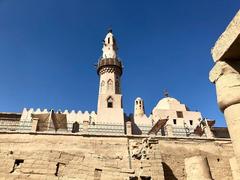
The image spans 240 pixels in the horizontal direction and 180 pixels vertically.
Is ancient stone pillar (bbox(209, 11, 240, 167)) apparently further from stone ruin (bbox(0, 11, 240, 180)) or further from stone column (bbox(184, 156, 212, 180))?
stone column (bbox(184, 156, 212, 180))

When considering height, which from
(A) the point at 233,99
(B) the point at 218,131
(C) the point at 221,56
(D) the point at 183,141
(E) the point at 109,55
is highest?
(E) the point at 109,55

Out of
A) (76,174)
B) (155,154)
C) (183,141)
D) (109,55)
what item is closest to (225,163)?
(183,141)

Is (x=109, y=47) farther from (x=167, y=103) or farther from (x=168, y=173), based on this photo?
(x=168, y=173)

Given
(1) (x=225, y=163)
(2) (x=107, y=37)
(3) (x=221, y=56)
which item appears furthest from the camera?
(2) (x=107, y=37)

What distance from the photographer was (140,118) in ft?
78.1

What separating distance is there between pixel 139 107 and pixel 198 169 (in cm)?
1527

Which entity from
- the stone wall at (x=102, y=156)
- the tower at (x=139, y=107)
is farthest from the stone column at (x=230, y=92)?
the tower at (x=139, y=107)

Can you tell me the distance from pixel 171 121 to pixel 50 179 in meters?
15.4

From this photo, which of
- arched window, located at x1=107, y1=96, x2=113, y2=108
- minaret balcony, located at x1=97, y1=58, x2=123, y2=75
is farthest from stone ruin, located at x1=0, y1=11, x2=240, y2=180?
minaret balcony, located at x1=97, y1=58, x2=123, y2=75

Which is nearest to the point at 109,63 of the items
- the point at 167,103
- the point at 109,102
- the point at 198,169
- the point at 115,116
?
the point at 109,102

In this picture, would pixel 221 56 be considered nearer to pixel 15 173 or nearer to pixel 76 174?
pixel 76 174

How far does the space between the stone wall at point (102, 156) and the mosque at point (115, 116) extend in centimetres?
490

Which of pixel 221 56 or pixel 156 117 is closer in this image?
pixel 221 56

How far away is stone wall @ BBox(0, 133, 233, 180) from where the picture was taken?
36.4 ft
